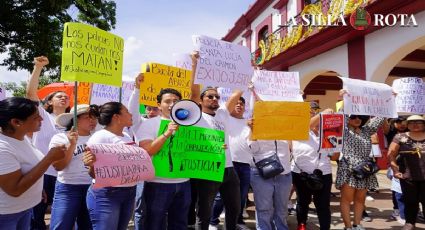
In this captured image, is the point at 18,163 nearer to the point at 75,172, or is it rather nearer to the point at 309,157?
the point at 75,172

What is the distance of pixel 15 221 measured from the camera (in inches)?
91.2

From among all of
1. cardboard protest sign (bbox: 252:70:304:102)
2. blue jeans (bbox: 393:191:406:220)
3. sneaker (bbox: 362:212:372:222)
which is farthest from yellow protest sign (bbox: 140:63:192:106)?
blue jeans (bbox: 393:191:406:220)

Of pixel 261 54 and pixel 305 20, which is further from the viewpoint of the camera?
pixel 261 54

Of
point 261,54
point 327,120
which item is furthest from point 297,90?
point 261,54

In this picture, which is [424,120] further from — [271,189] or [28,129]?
[28,129]

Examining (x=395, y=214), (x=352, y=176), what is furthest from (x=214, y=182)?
(x=395, y=214)

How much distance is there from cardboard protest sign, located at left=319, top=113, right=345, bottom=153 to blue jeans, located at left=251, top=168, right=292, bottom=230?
32.3 inches

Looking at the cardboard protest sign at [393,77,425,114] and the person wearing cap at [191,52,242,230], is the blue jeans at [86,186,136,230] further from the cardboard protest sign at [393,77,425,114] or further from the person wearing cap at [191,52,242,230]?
the cardboard protest sign at [393,77,425,114]

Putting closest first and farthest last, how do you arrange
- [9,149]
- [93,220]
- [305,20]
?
[9,149]
[93,220]
[305,20]

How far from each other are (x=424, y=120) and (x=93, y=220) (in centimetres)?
439

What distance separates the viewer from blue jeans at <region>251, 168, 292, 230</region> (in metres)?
3.97

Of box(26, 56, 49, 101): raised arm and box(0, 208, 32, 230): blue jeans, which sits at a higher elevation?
box(26, 56, 49, 101): raised arm

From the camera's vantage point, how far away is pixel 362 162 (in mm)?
4680

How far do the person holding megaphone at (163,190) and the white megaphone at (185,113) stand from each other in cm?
6
